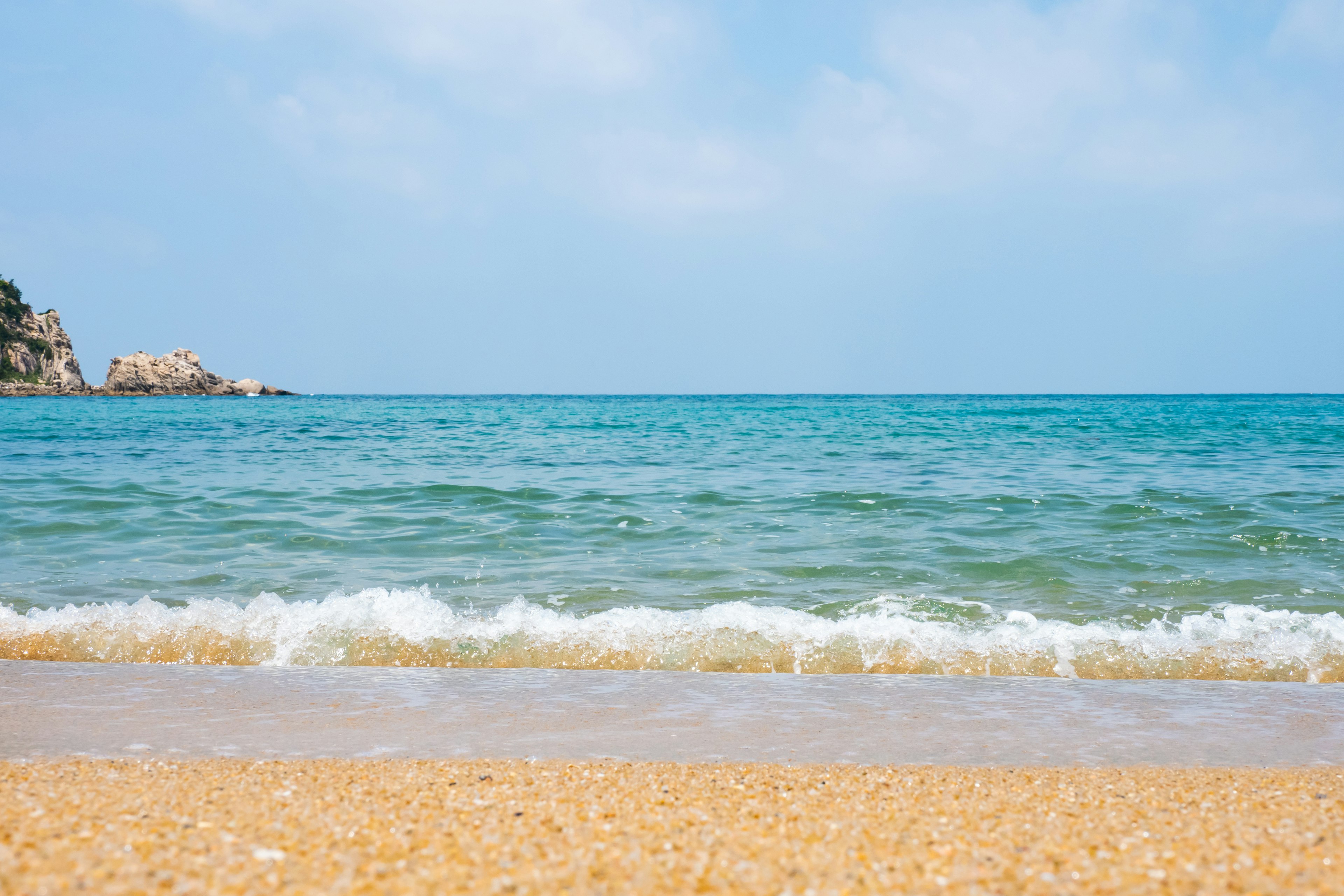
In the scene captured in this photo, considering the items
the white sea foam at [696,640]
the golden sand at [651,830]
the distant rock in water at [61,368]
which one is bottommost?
the white sea foam at [696,640]

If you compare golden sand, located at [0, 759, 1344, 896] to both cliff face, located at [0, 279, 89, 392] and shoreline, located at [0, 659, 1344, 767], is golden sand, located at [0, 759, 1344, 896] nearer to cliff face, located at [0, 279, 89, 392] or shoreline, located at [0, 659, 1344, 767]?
shoreline, located at [0, 659, 1344, 767]

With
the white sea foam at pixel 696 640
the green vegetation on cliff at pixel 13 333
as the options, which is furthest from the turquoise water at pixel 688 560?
the green vegetation on cliff at pixel 13 333

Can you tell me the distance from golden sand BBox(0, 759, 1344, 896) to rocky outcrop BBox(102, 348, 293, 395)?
105 meters

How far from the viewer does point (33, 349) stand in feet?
273

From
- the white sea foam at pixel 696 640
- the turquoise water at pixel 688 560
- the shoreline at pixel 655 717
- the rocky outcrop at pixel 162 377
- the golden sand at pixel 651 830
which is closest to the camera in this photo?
the golden sand at pixel 651 830

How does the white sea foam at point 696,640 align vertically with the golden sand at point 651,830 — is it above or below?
below

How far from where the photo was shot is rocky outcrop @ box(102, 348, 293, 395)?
89438 mm

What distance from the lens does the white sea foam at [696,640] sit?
4.78 metres

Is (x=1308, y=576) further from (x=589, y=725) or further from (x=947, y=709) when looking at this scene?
(x=589, y=725)

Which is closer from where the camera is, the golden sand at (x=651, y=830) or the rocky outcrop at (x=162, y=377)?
the golden sand at (x=651, y=830)

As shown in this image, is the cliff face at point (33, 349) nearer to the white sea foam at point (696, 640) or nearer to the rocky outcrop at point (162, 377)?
the rocky outcrop at point (162, 377)

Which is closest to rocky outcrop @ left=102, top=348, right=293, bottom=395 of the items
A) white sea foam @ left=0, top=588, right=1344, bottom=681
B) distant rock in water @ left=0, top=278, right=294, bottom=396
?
distant rock in water @ left=0, top=278, right=294, bottom=396

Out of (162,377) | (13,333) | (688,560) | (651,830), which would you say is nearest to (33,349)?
(13,333)

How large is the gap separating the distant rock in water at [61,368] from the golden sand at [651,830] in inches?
3895
